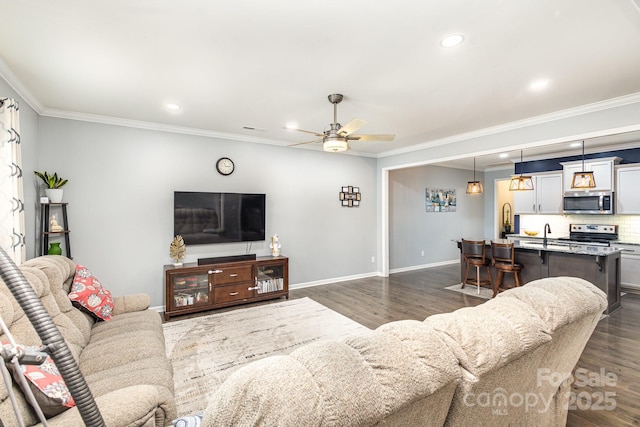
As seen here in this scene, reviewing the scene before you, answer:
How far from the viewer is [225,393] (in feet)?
2.39

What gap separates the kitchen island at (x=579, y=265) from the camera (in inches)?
157

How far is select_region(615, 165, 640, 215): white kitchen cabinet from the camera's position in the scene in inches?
205

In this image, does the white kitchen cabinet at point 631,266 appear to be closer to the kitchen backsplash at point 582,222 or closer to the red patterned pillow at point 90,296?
the kitchen backsplash at point 582,222

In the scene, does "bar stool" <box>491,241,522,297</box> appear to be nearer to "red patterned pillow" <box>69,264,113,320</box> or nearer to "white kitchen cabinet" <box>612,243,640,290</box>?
"white kitchen cabinet" <box>612,243,640,290</box>

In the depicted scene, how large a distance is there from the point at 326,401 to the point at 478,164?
26.6 feet

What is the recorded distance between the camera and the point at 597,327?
3.54 meters

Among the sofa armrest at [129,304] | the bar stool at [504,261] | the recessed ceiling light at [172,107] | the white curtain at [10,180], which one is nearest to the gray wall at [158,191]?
the recessed ceiling light at [172,107]

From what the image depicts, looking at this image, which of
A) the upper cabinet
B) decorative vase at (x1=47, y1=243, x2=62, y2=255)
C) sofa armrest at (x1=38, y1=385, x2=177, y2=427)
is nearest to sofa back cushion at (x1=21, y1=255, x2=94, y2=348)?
decorative vase at (x1=47, y1=243, x2=62, y2=255)

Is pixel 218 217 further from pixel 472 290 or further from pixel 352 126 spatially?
pixel 472 290

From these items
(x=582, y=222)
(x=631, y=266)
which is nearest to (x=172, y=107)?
(x=631, y=266)

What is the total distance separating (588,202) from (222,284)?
6710mm

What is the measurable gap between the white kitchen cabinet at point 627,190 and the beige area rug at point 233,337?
535cm

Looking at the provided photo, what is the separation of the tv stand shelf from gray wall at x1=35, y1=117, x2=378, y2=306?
18.0 inches

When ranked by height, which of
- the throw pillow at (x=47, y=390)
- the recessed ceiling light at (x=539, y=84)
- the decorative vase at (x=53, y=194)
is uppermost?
the recessed ceiling light at (x=539, y=84)
